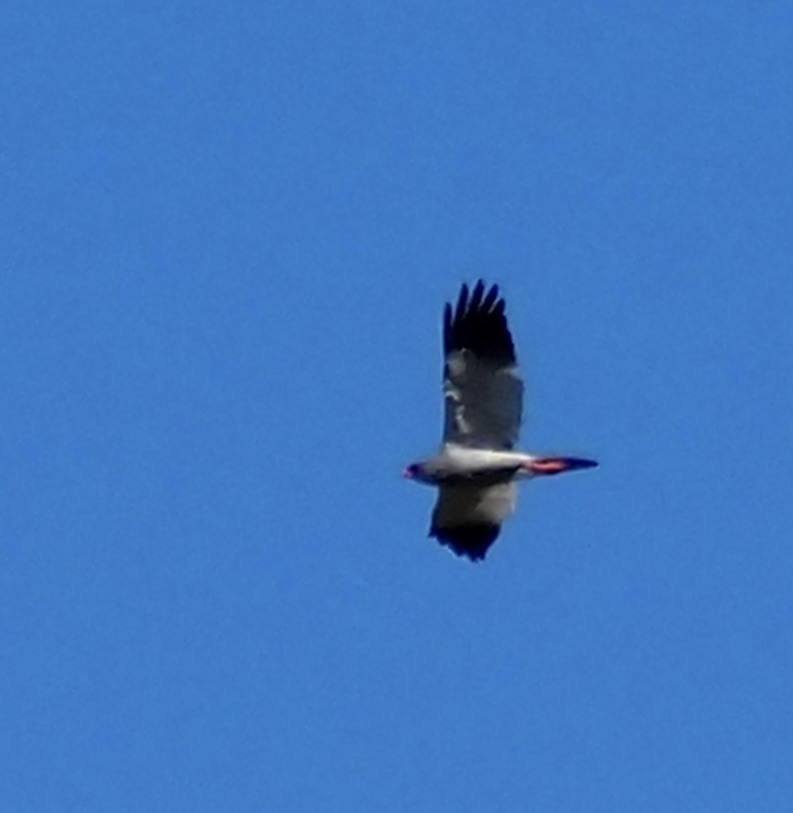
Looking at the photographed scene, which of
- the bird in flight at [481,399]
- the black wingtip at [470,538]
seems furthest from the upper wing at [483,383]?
the black wingtip at [470,538]

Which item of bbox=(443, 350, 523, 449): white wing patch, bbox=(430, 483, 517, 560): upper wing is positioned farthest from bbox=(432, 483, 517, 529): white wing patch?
bbox=(443, 350, 523, 449): white wing patch

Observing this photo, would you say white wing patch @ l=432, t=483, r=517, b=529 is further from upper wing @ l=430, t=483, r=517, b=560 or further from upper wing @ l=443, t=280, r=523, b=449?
upper wing @ l=443, t=280, r=523, b=449

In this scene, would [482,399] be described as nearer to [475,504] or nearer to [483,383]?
[483,383]

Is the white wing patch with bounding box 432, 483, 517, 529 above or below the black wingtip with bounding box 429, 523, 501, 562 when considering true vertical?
above

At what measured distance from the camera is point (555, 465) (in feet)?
126

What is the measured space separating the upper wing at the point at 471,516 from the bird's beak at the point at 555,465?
105 centimetres

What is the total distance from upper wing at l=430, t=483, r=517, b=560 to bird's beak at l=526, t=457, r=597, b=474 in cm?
105

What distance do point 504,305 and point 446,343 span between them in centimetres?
81

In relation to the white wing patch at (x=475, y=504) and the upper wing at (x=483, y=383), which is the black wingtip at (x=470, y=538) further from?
the upper wing at (x=483, y=383)

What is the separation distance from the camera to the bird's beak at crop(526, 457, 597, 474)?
126 feet

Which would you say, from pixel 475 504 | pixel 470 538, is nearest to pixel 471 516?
pixel 475 504

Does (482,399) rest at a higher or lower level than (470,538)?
higher

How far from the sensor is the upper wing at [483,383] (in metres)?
38.7

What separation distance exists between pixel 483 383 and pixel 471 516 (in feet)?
6.73
